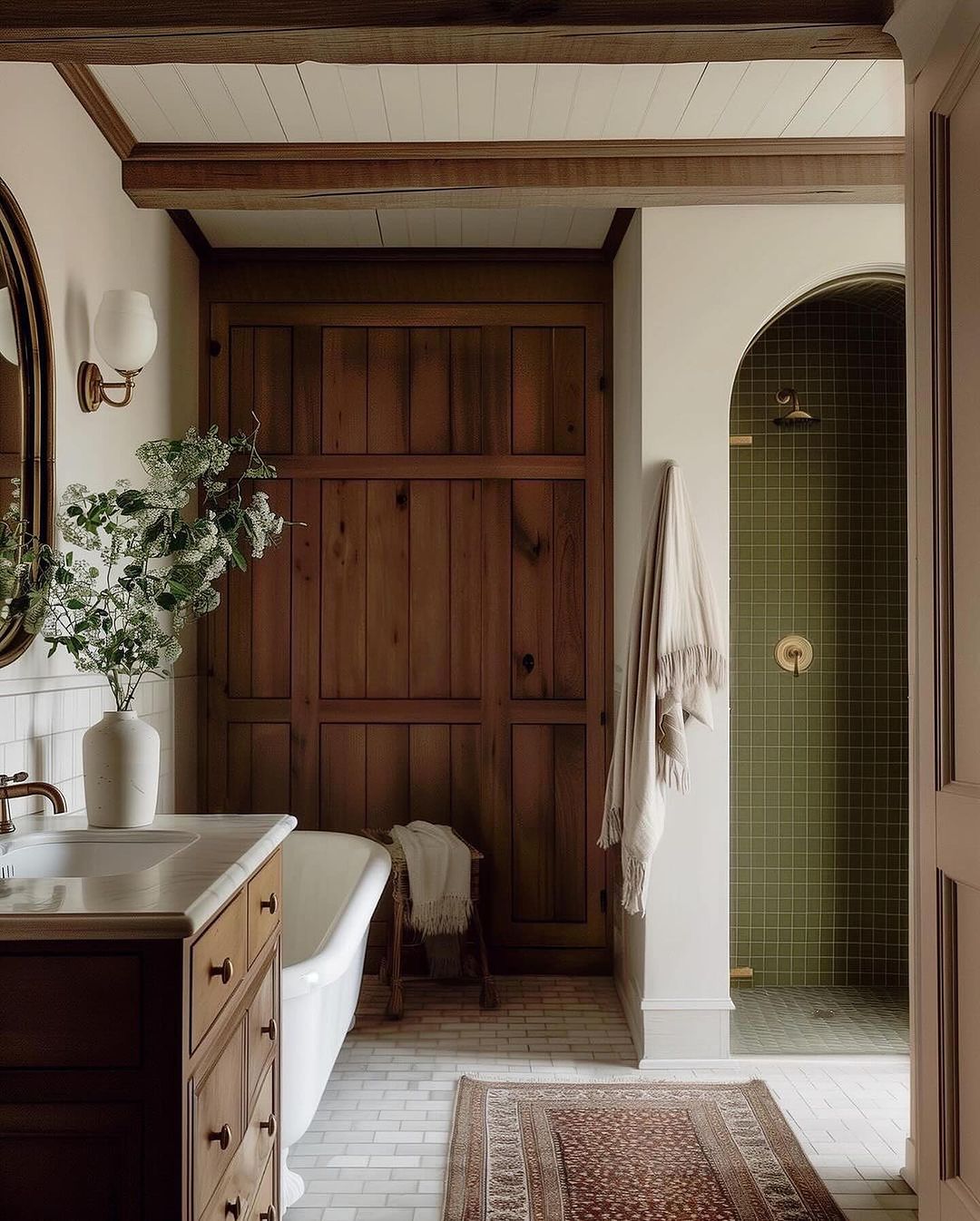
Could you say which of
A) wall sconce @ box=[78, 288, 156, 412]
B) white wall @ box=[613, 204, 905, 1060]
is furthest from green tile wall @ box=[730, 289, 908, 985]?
wall sconce @ box=[78, 288, 156, 412]

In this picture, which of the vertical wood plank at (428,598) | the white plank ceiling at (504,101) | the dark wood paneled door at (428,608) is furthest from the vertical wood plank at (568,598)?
the white plank ceiling at (504,101)

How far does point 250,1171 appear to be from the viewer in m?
1.86

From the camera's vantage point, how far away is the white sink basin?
6.36 ft

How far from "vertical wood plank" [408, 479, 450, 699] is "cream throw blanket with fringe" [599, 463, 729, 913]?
95 centimetres

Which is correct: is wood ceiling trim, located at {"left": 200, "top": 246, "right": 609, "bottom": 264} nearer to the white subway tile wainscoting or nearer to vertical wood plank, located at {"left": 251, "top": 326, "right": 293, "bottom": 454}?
vertical wood plank, located at {"left": 251, "top": 326, "right": 293, "bottom": 454}

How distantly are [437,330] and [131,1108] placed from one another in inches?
122

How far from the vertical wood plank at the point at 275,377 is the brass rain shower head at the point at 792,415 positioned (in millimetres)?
1796

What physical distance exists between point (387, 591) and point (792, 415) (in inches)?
62.7

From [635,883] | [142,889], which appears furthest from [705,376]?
[142,889]

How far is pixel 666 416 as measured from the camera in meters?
3.30

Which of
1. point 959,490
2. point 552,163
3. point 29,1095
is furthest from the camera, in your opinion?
point 552,163

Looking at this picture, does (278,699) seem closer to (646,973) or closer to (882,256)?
(646,973)

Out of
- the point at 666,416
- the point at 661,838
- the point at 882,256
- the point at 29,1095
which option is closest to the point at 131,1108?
the point at 29,1095

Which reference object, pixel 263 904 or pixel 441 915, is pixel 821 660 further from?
pixel 263 904
